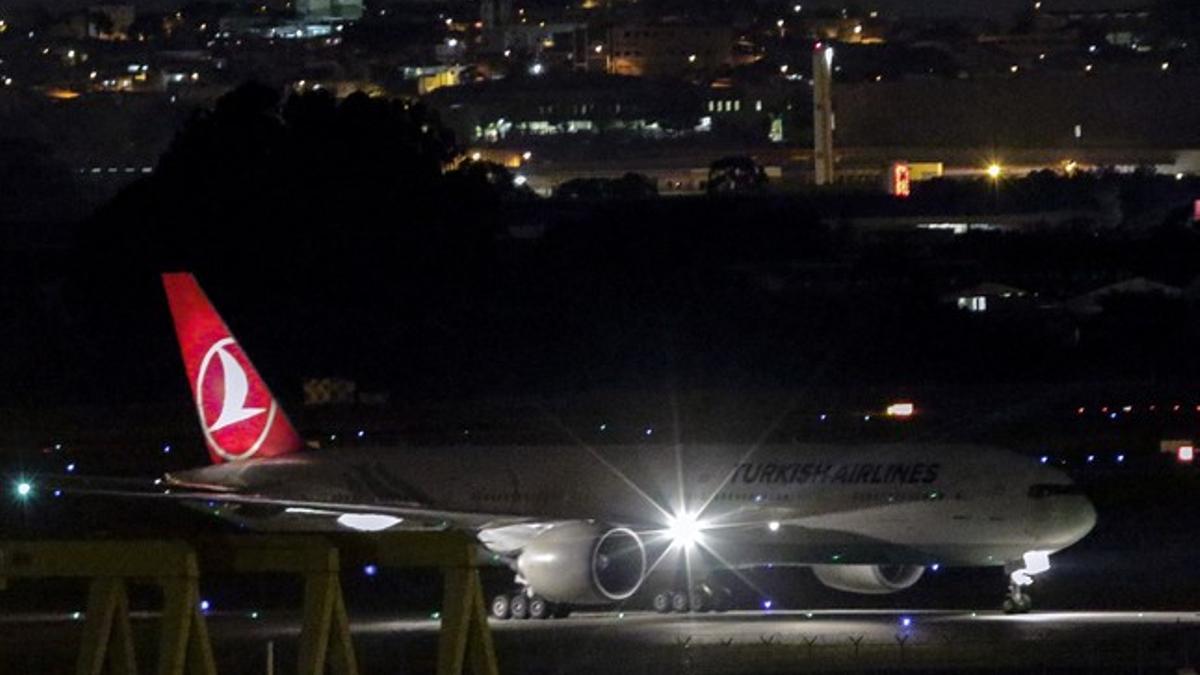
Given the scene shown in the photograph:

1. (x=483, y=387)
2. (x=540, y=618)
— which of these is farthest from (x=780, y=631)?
(x=483, y=387)

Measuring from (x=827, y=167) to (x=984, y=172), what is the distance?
986 cm

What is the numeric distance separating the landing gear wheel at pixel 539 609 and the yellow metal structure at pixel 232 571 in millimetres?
16620

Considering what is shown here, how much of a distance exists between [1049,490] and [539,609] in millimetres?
6925

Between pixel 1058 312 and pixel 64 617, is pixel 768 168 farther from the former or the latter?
pixel 64 617

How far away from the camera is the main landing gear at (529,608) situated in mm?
37938

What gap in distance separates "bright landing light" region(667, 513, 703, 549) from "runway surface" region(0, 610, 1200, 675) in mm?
1082

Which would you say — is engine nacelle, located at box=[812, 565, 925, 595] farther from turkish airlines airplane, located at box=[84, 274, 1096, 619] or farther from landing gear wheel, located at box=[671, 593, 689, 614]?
landing gear wheel, located at box=[671, 593, 689, 614]

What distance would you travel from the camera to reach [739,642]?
3306 centimetres

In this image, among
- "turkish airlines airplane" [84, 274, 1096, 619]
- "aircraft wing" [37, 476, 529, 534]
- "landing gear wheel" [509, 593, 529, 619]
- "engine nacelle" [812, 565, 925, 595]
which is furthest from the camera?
"engine nacelle" [812, 565, 925, 595]

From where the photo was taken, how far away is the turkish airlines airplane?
37.2 meters

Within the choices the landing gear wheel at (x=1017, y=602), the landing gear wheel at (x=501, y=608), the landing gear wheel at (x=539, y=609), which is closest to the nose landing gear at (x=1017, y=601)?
the landing gear wheel at (x=1017, y=602)

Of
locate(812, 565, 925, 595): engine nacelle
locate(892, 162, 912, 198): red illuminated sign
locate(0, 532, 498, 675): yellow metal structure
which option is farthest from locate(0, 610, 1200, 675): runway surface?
locate(892, 162, 912, 198): red illuminated sign

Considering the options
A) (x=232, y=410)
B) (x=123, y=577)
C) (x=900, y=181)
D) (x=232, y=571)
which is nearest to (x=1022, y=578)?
(x=232, y=410)

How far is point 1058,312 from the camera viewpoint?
8806cm
